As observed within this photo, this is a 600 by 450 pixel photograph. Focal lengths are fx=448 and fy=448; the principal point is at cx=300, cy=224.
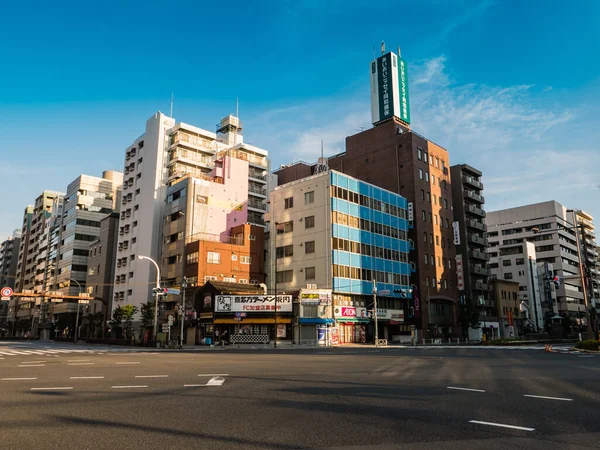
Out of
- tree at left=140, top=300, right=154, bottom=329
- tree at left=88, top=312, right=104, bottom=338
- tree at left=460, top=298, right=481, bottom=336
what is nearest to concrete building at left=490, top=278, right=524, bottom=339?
tree at left=460, top=298, right=481, bottom=336

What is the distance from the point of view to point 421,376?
15.5 metres

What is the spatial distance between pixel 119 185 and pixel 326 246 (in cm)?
7740

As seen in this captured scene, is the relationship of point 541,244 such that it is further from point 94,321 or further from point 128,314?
point 94,321

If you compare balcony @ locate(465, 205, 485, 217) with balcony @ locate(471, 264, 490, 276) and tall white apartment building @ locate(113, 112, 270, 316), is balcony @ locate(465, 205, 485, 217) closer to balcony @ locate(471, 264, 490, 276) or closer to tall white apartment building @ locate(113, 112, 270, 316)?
balcony @ locate(471, 264, 490, 276)

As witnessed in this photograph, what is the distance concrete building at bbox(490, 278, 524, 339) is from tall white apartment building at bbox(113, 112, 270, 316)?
49.7 meters

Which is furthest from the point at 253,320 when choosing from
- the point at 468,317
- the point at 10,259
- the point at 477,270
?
the point at 10,259

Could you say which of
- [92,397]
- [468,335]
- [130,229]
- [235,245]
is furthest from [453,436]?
[130,229]

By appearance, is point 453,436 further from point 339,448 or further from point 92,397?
point 92,397

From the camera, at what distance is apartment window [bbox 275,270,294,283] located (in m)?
63.9

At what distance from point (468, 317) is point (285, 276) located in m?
31.5

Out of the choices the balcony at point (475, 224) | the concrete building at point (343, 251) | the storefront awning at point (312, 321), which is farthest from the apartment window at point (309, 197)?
the balcony at point (475, 224)

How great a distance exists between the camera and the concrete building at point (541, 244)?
107 m

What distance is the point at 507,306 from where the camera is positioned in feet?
302

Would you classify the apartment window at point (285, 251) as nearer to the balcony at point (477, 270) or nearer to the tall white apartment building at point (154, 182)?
the tall white apartment building at point (154, 182)
